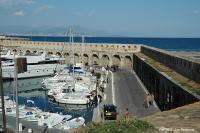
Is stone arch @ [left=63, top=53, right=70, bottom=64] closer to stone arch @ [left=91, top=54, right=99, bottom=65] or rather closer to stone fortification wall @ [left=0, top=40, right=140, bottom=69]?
stone fortification wall @ [left=0, top=40, right=140, bottom=69]

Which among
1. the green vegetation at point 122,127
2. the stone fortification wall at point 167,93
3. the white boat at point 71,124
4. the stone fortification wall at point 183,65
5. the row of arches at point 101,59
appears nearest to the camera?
the green vegetation at point 122,127

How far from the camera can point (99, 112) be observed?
3775cm

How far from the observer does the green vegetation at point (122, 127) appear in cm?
1426

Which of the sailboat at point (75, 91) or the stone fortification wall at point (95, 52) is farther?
the stone fortification wall at point (95, 52)

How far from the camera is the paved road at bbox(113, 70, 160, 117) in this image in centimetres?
3822

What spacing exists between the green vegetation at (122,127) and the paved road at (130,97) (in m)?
21.0

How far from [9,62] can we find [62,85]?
24237 mm

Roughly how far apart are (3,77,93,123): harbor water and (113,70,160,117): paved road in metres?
3.17

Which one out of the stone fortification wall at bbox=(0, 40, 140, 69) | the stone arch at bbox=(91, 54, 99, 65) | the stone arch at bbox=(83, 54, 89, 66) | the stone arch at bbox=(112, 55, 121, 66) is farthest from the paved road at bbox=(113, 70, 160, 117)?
the stone arch at bbox=(83, 54, 89, 66)

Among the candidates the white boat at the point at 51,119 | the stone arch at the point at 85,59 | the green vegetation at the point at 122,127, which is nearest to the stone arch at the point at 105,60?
the stone arch at the point at 85,59

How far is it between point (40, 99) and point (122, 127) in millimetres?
44087

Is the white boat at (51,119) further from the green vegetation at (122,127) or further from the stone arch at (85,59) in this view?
the stone arch at (85,59)

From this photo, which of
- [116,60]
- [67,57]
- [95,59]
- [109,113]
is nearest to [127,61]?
[116,60]

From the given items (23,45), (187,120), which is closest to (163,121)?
(187,120)
